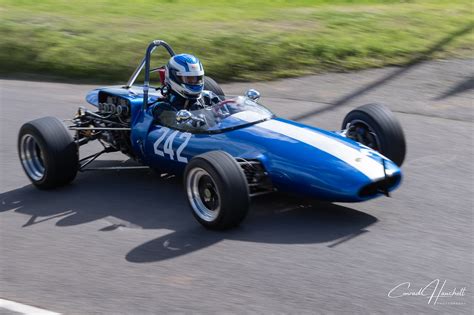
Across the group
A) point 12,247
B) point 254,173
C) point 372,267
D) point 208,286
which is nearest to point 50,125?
point 12,247

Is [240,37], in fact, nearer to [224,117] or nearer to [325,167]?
[224,117]

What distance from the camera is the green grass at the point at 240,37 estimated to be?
13359mm

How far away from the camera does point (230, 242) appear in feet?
22.3

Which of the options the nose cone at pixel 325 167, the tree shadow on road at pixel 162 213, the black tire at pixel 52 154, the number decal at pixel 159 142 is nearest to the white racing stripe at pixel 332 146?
the nose cone at pixel 325 167

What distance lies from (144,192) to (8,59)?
6.87m

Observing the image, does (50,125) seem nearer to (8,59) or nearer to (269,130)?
(269,130)

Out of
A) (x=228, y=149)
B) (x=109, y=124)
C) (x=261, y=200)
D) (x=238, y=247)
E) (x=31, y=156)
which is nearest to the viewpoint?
(x=238, y=247)

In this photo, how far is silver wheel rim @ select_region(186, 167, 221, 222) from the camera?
7047mm

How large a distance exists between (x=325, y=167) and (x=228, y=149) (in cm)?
96

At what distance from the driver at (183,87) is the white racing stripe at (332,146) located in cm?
90

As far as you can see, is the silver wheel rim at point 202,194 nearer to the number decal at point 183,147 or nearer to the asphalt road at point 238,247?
the asphalt road at point 238,247

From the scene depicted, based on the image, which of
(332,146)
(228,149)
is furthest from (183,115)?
(332,146)

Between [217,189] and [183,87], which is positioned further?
[183,87]
